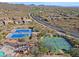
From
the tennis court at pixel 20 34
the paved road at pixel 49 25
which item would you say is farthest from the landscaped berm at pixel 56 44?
the tennis court at pixel 20 34

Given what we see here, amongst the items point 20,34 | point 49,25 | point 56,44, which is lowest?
point 56,44

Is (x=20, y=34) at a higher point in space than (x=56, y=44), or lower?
higher

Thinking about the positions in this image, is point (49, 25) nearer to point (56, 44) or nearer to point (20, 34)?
point (56, 44)

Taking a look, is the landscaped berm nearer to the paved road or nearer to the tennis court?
the paved road

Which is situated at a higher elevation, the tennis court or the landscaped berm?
the tennis court

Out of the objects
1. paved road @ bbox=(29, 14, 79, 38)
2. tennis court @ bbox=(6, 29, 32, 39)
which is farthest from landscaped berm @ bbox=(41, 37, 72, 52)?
tennis court @ bbox=(6, 29, 32, 39)

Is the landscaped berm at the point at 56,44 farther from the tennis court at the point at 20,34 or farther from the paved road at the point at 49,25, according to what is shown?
the tennis court at the point at 20,34

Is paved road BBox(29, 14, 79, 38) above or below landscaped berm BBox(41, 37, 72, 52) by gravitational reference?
above

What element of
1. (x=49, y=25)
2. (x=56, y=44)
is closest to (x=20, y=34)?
(x=49, y=25)
